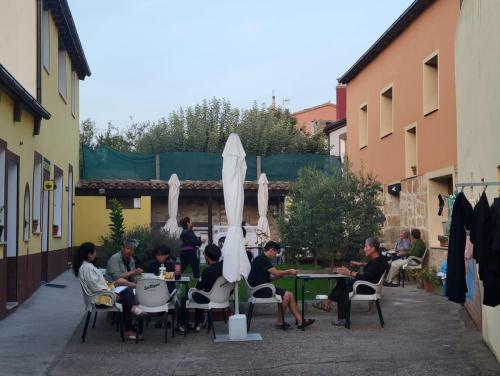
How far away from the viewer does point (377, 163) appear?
22234 mm

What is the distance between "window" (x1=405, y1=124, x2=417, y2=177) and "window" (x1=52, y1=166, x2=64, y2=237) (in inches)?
344

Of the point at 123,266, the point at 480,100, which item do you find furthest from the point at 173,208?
the point at 480,100

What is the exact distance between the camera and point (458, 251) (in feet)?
22.0

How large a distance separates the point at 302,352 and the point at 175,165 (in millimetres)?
17927

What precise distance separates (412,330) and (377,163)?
11.8m

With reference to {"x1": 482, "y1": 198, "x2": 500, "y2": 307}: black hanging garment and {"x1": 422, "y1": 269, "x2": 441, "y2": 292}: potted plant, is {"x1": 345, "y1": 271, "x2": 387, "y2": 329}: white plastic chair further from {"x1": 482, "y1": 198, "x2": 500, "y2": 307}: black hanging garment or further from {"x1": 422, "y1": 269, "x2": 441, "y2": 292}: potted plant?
{"x1": 482, "y1": 198, "x2": 500, "y2": 307}: black hanging garment

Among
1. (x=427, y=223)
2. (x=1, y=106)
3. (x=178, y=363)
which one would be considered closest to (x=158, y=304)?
(x=178, y=363)

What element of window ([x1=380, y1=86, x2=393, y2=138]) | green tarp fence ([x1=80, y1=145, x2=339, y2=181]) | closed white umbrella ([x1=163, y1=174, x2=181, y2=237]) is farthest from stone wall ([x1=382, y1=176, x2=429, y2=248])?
closed white umbrella ([x1=163, y1=174, x2=181, y2=237])

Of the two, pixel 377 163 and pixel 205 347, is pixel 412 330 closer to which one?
pixel 205 347

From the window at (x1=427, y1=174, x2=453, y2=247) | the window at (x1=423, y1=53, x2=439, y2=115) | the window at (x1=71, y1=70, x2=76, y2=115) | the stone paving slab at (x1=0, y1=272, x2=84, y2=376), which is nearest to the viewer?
the stone paving slab at (x1=0, y1=272, x2=84, y2=376)

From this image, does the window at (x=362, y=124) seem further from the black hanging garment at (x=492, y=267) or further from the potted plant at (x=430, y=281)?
the black hanging garment at (x=492, y=267)

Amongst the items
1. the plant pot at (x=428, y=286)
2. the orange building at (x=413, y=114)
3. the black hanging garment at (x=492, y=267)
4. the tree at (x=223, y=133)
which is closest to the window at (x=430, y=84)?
the orange building at (x=413, y=114)

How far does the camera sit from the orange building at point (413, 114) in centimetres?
1705

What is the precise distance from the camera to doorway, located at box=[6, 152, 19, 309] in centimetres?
1253
